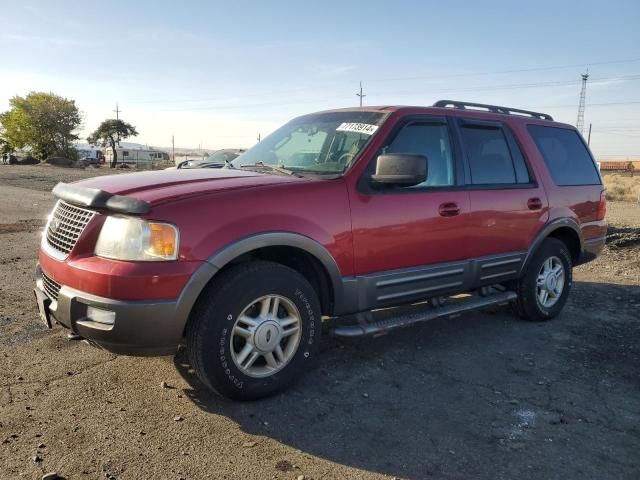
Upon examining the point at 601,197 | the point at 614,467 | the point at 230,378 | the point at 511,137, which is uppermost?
the point at 511,137

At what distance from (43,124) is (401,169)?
6791 cm

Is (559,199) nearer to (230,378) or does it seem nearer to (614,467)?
(614,467)

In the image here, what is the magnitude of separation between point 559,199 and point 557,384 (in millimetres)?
2180

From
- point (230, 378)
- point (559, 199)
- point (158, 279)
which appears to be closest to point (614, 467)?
point (230, 378)

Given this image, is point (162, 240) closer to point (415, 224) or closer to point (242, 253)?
point (242, 253)

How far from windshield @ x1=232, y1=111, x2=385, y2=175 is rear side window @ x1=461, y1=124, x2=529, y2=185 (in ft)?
3.23

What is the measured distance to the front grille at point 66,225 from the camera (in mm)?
3172

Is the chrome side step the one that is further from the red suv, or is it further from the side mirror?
the side mirror

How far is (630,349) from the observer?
4594mm

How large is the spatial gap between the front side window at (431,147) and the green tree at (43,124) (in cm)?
6604

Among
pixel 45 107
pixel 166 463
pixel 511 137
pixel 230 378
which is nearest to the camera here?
pixel 166 463

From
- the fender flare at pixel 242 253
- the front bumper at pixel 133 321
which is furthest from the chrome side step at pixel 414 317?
the front bumper at pixel 133 321

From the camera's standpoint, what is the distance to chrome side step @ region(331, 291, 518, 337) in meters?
3.65

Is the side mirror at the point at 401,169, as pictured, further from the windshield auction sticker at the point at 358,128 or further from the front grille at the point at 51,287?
the front grille at the point at 51,287
